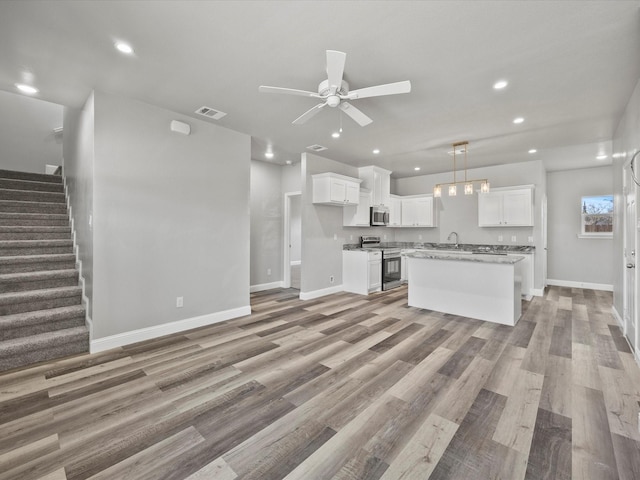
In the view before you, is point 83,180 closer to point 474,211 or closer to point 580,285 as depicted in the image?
point 474,211

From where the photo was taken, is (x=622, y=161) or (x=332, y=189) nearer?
(x=622, y=161)

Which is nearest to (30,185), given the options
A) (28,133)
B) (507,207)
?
(28,133)

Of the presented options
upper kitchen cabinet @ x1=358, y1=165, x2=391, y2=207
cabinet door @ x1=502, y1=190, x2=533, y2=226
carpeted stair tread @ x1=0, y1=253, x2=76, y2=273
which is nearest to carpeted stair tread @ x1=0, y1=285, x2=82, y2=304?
carpeted stair tread @ x1=0, y1=253, x2=76, y2=273

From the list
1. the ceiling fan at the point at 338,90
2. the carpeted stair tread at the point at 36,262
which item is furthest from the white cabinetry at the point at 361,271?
the carpeted stair tread at the point at 36,262

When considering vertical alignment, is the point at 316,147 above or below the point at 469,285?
above

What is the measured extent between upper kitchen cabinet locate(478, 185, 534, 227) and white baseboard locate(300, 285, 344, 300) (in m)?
3.53

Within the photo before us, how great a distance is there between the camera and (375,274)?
6332mm

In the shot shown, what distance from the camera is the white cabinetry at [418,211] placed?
24.0 feet

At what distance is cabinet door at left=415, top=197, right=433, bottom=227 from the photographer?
24.0ft

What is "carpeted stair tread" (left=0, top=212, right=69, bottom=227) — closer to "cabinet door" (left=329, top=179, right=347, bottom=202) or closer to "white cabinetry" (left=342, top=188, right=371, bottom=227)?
"cabinet door" (left=329, top=179, right=347, bottom=202)

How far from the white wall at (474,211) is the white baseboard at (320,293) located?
2.88 m

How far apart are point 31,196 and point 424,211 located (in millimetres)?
7845

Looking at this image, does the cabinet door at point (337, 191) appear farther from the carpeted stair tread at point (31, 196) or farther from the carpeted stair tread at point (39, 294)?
the carpeted stair tread at point (31, 196)

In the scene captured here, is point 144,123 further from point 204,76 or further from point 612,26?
Result: point 612,26
